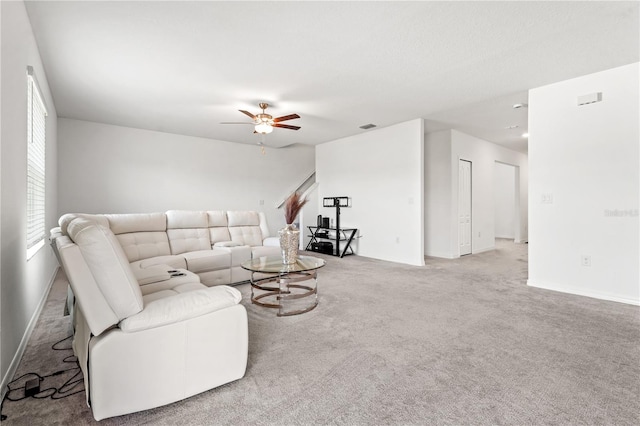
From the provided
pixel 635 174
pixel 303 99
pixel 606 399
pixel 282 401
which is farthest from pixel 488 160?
pixel 282 401

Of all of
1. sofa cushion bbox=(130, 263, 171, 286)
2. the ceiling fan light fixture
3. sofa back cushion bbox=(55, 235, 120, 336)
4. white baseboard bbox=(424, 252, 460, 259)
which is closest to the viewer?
sofa back cushion bbox=(55, 235, 120, 336)

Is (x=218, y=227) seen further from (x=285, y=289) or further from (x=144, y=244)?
(x=285, y=289)

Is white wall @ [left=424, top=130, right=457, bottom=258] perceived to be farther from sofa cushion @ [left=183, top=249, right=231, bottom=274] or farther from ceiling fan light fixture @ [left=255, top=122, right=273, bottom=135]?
sofa cushion @ [left=183, top=249, right=231, bottom=274]

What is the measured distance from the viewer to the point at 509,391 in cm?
163

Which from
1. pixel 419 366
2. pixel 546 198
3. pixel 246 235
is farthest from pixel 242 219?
pixel 546 198

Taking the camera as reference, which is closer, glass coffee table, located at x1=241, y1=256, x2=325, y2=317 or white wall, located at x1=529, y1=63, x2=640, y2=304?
glass coffee table, located at x1=241, y1=256, x2=325, y2=317

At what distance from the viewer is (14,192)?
1.95m

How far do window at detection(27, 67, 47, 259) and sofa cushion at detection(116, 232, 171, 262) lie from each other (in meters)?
0.76

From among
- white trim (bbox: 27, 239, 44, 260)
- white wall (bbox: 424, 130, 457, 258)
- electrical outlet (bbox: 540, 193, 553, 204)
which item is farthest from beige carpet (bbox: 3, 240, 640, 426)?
white wall (bbox: 424, 130, 457, 258)

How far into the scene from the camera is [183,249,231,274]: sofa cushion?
3.50 metres

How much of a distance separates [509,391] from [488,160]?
20.8ft

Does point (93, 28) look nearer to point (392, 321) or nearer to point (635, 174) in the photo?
point (392, 321)

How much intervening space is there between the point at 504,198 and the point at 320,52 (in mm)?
8593

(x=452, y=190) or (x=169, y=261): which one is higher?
(x=452, y=190)
